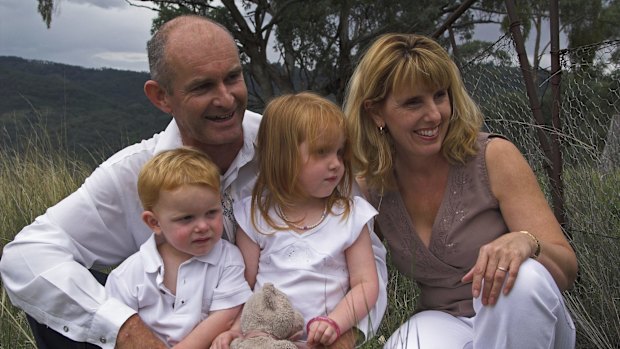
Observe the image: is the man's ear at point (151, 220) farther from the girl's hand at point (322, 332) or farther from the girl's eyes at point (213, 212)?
the girl's hand at point (322, 332)

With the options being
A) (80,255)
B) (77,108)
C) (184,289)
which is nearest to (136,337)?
(184,289)

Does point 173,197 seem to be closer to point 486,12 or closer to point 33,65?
point 33,65

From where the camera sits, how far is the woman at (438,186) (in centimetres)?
253

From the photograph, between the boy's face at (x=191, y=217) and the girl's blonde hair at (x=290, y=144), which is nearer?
the boy's face at (x=191, y=217)

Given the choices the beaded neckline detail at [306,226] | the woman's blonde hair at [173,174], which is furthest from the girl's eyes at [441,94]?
the woman's blonde hair at [173,174]

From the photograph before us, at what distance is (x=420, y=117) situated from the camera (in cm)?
261

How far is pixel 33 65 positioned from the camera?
12781 mm

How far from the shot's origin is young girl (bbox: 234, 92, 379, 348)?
251 centimetres

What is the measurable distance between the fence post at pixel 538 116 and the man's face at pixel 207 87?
1.27 metres

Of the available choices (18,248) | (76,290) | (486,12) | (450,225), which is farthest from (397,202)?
(486,12)

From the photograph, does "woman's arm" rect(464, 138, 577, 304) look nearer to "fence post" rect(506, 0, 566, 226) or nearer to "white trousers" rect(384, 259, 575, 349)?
"white trousers" rect(384, 259, 575, 349)

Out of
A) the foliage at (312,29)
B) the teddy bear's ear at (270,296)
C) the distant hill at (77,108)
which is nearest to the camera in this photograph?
the teddy bear's ear at (270,296)

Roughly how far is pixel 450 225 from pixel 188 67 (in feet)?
3.97

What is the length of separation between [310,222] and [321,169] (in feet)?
0.71
